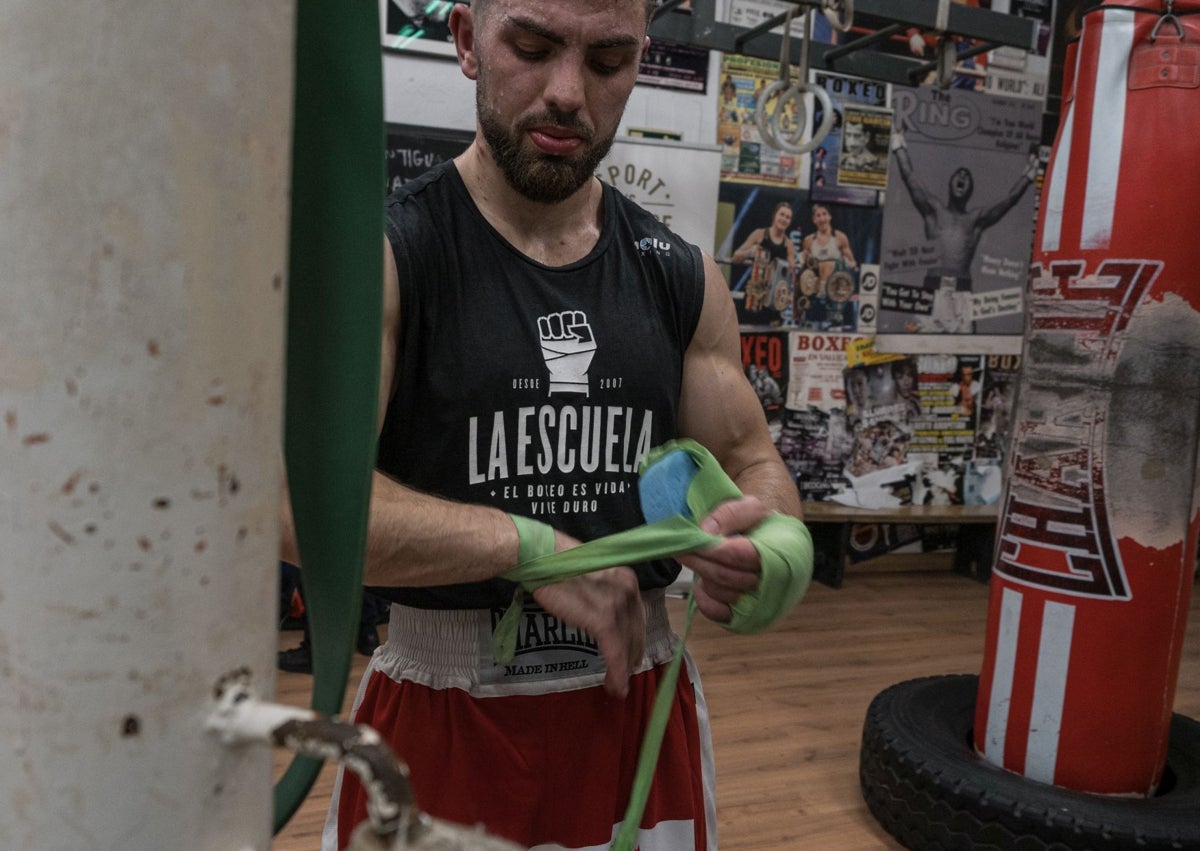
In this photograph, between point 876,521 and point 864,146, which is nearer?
point 876,521

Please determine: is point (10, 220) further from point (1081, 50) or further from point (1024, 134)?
point (1024, 134)

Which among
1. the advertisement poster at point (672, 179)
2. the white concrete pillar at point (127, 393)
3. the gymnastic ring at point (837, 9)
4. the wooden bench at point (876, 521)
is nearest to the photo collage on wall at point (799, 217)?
the advertisement poster at point (672, 179)

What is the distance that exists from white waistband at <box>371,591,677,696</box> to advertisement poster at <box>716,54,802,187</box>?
3.30m

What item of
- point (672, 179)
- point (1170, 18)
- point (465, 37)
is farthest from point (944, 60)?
point (465, 37)

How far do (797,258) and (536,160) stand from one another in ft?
11.1

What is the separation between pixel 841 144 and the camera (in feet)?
14.6

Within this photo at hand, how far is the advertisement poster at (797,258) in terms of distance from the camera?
431 centimetres

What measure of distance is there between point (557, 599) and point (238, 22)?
611 mm

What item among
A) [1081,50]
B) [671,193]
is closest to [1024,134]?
[671,193]

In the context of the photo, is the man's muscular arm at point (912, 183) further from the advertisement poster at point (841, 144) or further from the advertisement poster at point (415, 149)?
the advertisement poster at point (415, 149)

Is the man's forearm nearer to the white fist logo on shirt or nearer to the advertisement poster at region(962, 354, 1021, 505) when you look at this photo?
the white fist logo on shirt

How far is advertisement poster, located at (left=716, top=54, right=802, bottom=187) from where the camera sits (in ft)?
13.9

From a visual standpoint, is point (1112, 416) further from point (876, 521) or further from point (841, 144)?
point (841, 144)

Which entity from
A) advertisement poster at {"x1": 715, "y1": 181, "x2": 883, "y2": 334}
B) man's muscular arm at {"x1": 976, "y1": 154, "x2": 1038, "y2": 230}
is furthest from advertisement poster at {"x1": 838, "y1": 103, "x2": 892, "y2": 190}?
man's muscular arm at {"x1": 976, "y1": 154, "x2": 1038, "y2": 230}
